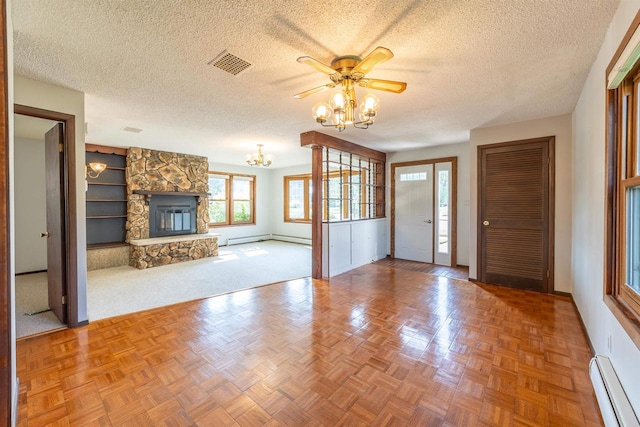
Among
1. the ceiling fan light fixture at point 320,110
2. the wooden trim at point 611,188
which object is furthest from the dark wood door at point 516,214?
the ceiling fan light fixture at point 320,110

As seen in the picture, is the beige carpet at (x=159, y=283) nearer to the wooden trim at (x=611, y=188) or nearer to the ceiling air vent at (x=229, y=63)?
the ceiling air vent at (x=229, y=63)

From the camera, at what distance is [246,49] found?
208 cm

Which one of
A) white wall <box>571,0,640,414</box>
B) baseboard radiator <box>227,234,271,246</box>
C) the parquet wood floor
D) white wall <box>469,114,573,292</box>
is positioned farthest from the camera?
baseboard radiator <box>227,234,271,246</box>

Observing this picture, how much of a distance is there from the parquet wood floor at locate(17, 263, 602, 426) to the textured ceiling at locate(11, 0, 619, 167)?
7.71ft

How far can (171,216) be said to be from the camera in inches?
254

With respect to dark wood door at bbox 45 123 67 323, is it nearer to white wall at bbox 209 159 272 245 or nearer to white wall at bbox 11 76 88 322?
white wall at bbox 11 76 88 322

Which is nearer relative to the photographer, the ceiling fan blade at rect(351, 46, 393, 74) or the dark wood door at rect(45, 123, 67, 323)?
the ceiling fan blade at rect(351, 46, 393, 74)

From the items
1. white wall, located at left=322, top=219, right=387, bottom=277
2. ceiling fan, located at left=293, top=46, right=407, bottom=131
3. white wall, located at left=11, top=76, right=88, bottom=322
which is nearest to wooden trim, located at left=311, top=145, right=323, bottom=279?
white wall, located at left=322, top=219, right=387, bottom=277

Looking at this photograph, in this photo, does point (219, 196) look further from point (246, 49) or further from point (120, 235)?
point (246, 49)

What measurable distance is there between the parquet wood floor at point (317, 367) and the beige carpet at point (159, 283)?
375mm

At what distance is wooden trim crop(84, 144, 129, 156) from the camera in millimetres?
5491

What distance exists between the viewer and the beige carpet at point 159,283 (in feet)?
10.6

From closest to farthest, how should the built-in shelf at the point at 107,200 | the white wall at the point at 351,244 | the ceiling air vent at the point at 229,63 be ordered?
the ceiling air vent at the point at 229,63 < the white wall at the point at 351,244 < the built-in shelf at the point at 107,200

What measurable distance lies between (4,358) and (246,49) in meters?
2.13
